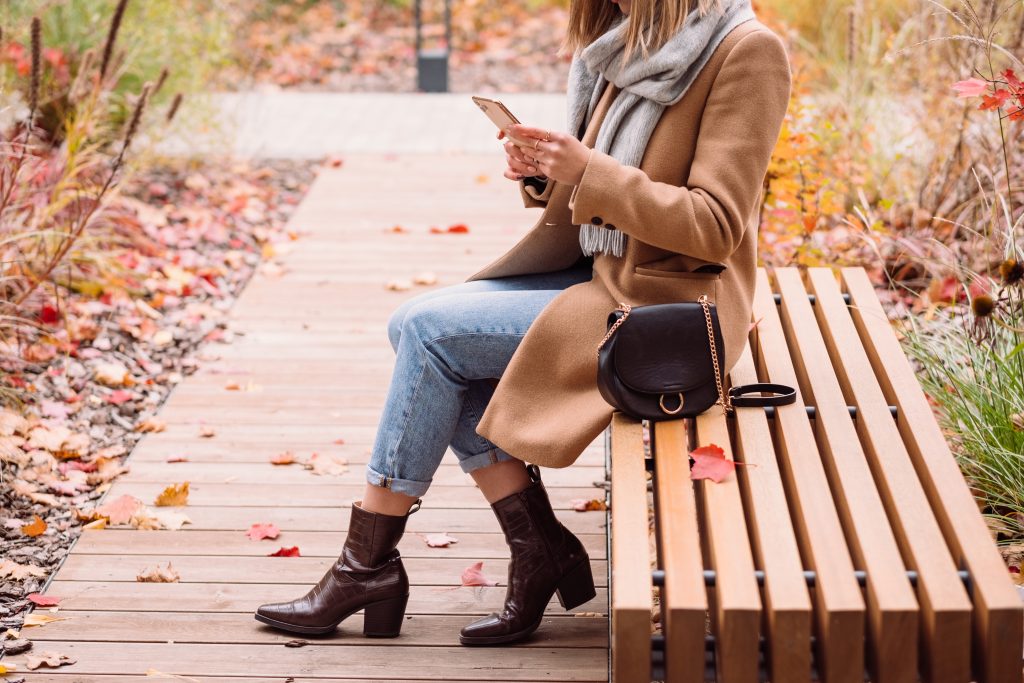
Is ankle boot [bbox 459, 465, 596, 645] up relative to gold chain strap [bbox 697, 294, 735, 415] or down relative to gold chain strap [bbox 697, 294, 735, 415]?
down

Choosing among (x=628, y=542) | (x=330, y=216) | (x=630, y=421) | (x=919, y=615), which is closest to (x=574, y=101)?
(x=630, y=421)

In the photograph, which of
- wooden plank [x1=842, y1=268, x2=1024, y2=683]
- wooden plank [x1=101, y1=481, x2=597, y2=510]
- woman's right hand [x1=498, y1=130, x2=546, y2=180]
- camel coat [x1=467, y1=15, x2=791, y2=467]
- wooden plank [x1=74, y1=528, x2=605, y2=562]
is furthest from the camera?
wooden plank [x1=101, y1=481, x2=597, y2=510]

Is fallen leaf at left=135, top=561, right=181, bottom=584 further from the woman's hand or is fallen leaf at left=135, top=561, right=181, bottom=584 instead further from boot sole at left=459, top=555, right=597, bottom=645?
the woman's hand

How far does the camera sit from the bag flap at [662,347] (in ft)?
6.88

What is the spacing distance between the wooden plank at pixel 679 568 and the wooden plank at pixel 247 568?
0.76 meters

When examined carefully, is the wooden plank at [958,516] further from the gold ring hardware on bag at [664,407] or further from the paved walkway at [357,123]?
the paved walkway at [357,123]

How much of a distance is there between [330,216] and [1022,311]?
3529 millimetres

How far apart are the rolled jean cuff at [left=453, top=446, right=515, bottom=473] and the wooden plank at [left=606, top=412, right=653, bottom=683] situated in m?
0.37

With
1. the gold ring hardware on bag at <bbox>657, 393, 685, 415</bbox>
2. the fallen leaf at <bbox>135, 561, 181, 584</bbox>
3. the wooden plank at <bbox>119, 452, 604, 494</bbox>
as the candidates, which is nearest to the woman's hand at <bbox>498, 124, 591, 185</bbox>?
the gold ring hardware on bag at <bbox>657, 393, 685, 415</bbox>

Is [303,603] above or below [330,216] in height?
above

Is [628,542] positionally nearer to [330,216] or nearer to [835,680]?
[835,680]

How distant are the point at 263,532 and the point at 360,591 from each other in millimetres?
548

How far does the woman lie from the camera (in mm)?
2146

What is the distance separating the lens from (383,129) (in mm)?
7000
